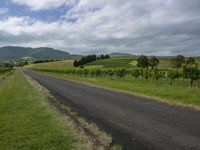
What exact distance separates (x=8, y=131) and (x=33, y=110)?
4.94 m

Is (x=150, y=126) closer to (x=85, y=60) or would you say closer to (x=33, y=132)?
(x=33, y=132)

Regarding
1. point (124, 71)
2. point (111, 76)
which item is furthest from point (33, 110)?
point (111, 76)

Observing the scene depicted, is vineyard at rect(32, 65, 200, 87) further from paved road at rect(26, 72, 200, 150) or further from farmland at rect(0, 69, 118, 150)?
farmland at rect(0, 69, 118, 150)

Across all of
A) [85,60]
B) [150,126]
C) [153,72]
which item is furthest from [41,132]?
[85,60]

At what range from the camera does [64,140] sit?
30.4 feet

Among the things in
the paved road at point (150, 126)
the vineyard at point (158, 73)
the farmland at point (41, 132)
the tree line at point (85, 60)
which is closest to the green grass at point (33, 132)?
the farmland at point (41, 132)

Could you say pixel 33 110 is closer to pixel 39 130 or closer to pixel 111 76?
pixel 39 130

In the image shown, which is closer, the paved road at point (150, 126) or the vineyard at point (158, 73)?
the paved road at point (150, 126)

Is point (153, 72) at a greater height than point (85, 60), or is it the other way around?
point (153, 72)

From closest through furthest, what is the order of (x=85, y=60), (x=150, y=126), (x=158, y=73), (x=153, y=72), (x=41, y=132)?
(x=41, y=132)
(x=150, y=126)
(x=158, y=73)
(x=153, y=72)
(x=85, y=60)

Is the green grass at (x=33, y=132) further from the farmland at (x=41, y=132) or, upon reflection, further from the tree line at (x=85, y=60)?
the tree line at (x=85, y=60)

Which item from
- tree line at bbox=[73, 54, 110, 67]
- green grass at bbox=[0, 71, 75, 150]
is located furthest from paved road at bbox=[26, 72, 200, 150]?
tree line at bbox=[73, 54, 110, 67]

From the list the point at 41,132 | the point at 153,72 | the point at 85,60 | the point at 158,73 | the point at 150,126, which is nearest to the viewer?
the point at 41,132

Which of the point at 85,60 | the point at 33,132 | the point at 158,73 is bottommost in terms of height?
the point at 85,60
